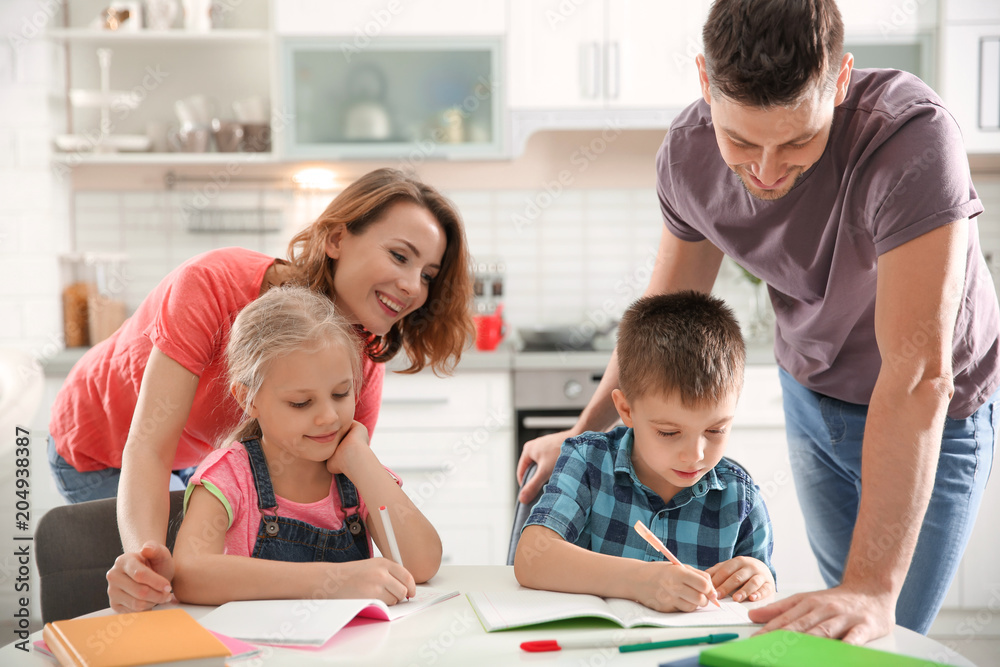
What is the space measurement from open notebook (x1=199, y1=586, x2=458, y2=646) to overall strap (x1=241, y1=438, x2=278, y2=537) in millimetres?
165

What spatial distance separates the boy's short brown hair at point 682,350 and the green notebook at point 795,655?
0.38 meters

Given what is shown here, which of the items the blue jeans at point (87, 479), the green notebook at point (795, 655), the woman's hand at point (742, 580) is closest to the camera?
the green notebook at point (795, 655)

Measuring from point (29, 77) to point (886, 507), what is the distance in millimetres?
3003

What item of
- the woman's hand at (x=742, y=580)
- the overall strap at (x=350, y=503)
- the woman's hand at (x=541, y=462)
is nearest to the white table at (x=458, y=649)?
the woman's hand at (x=742, y=580)

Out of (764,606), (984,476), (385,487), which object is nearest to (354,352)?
(385,487)

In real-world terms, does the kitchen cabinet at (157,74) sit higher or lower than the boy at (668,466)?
higher

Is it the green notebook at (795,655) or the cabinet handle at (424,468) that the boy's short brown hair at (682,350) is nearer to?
the green notebook at (795,655)

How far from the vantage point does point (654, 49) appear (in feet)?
9.24

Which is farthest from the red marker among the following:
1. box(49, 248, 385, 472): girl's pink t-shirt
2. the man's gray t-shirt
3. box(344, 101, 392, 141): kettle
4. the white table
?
box(344, 101, 392, 141): kettle

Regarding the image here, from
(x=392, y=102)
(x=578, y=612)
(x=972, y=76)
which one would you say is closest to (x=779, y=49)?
(x=578, y=612)

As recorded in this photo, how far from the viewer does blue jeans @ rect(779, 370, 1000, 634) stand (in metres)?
1.27

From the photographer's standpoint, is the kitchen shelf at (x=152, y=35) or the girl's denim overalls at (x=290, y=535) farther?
the kitchen shelf at (x=152, y=35)

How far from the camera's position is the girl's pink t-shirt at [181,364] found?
1.22m

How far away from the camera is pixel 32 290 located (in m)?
2.81
